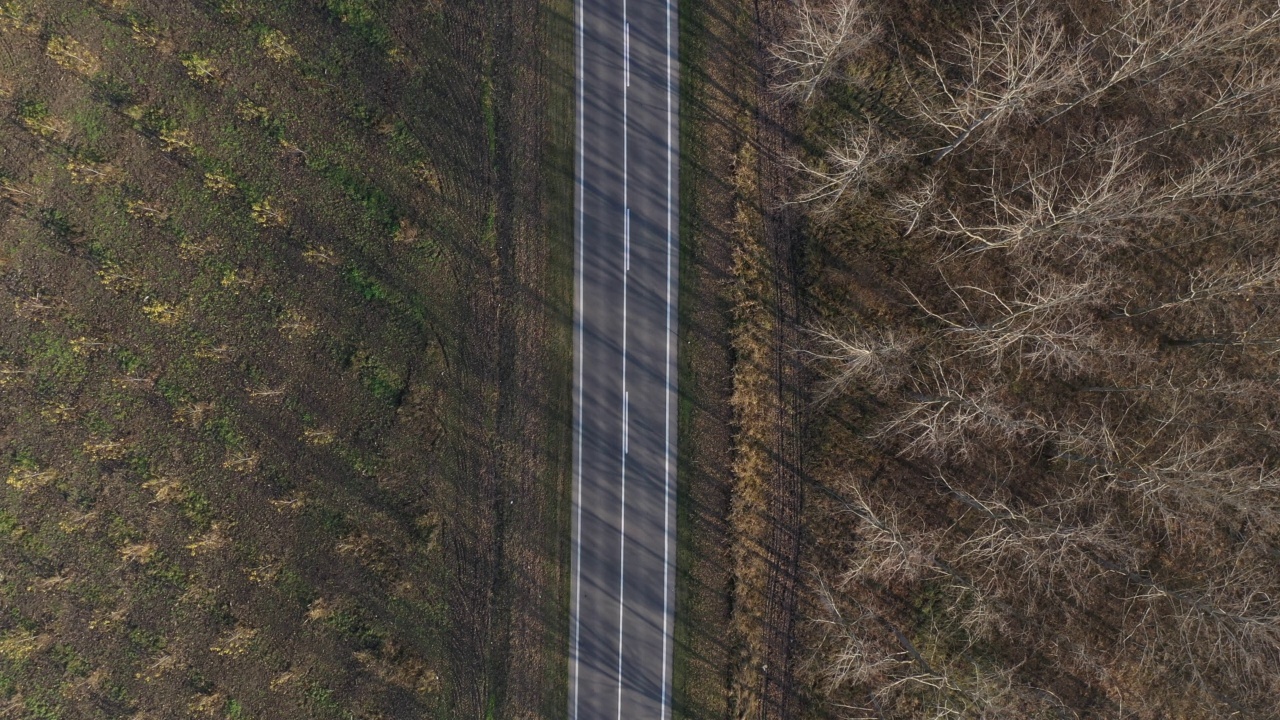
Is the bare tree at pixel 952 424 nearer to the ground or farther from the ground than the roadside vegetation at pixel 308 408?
nearer to the ground

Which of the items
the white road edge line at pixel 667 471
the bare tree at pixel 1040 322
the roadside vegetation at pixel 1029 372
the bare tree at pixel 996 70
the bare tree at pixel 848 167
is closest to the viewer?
the bare tree at pixel 996 70

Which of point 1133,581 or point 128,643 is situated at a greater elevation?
point 128,643

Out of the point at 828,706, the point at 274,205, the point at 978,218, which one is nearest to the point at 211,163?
the point at 274,205

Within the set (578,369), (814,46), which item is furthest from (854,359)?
(814,46)

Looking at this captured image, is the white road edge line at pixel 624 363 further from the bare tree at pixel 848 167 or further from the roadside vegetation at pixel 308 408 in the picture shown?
the bare tree at pixel 848 167

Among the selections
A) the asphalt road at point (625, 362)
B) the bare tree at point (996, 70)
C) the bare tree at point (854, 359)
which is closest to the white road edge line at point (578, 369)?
the asphalt road at point (625, 362)

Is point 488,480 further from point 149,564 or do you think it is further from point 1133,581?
point 1133,581
